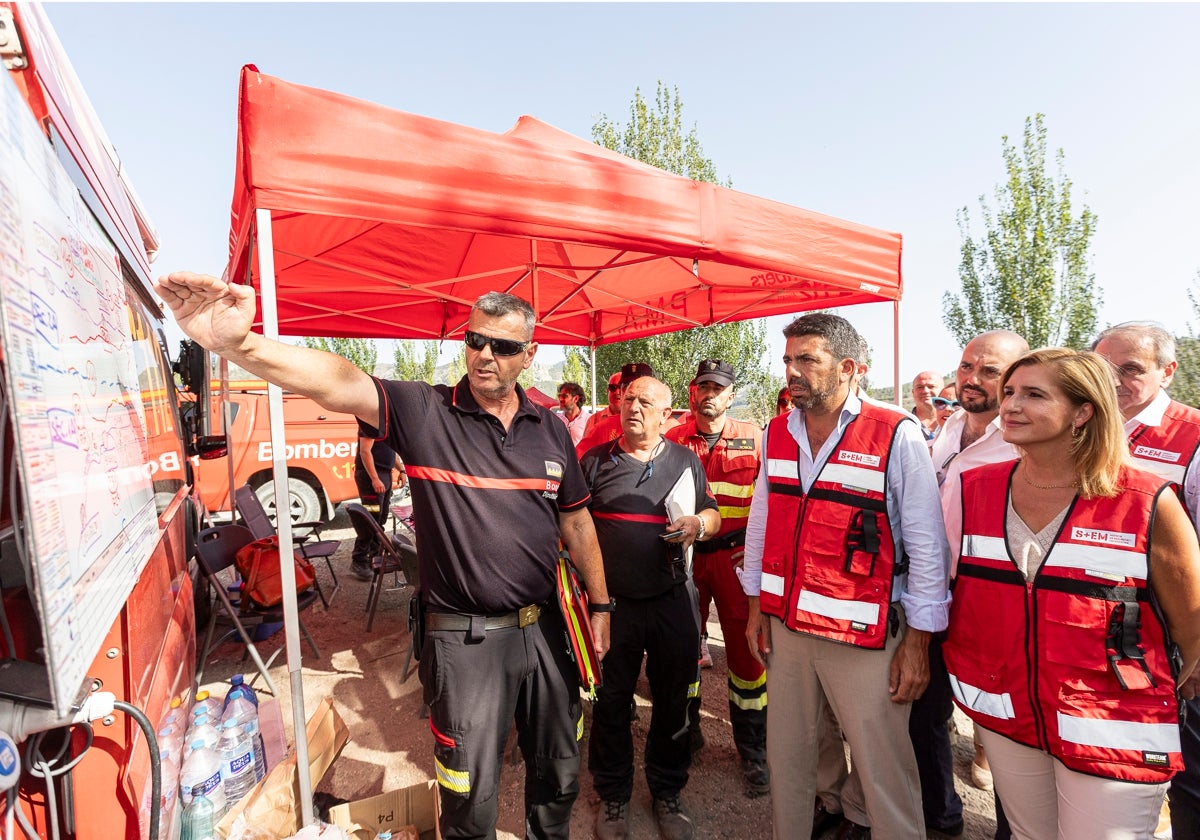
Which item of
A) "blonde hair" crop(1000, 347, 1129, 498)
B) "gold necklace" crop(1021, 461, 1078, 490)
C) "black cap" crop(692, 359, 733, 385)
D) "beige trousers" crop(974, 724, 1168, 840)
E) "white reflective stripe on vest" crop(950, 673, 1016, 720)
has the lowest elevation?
"beige trousers" crop(974, 724, 1168, 840)

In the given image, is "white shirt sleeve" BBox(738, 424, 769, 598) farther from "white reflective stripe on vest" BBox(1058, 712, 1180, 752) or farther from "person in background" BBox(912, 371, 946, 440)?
"person in background" BBox(912, 371, 946, 440)

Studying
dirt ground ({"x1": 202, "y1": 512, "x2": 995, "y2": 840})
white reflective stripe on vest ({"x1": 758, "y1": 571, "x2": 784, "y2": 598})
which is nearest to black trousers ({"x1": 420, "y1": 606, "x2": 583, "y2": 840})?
dirt ground ({"x1": 202, "y1": 512, "x2": 995, "y2": 840})

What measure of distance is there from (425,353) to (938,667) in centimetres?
2121

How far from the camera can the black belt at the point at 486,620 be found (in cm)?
186

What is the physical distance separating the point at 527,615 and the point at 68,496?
133 cm

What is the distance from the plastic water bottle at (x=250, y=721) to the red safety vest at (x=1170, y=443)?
368 centimetres

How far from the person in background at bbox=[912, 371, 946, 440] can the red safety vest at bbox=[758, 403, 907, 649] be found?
146 inches

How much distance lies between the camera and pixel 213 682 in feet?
12.4

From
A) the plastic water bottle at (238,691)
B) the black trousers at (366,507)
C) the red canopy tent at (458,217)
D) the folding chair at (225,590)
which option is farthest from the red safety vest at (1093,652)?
the black trousers at (366,507)

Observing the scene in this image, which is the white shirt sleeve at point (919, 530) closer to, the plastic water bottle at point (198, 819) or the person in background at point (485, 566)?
the person in background at point (485, 566)

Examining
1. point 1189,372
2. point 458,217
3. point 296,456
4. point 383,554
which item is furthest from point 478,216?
point 1189,372

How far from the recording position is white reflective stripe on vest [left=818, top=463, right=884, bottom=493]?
6.35ft

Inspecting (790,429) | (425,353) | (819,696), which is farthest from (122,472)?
(425,353)

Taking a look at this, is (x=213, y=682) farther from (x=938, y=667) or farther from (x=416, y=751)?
(x=938, y=667)
